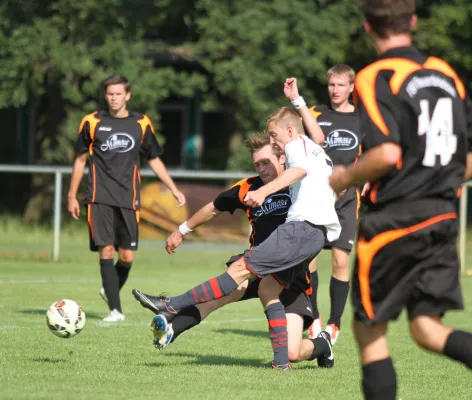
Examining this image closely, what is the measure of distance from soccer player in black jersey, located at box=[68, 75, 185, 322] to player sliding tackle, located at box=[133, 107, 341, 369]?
117 inches

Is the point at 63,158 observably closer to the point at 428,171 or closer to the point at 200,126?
the point at 200,126

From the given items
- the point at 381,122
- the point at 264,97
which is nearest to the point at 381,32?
the point at 381,122

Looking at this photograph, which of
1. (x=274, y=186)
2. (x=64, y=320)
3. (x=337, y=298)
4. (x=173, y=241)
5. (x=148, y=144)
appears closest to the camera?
(x=274, y=186)

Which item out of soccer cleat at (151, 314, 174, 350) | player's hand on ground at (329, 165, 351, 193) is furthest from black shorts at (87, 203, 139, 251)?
player's hand on ground at (329, 165, 351, 193)

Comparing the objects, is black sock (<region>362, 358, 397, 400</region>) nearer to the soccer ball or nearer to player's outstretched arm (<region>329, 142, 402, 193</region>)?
player's outstretched arm (<region>329, 142, 402, 193</region>)

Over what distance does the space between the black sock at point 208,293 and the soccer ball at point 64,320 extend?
0.88 m

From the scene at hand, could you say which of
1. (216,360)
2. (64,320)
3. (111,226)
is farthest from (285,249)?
(111,226)

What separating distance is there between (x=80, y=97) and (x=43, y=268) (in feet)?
23.9

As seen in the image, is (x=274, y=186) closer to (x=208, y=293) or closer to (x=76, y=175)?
(x=208, y=293)

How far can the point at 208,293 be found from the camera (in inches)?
254

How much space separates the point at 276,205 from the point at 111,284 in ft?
9.82

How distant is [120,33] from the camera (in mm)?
21609

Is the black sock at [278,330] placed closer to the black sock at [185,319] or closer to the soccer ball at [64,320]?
the black sock at [185,319]

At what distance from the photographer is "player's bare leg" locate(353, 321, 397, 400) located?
4359 millimetres
